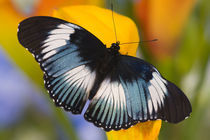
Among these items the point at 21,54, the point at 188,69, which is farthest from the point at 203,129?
the point at 21,54

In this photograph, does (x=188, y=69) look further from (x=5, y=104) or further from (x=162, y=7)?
(x=5, y=104)

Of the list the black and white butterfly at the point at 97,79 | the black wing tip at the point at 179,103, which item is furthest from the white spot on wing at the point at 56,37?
the black wing tip at the point at 179,103

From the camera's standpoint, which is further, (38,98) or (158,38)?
(38,98)

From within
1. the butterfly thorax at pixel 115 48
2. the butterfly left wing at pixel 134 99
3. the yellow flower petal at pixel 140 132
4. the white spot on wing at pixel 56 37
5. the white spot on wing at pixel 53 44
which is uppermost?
the white spot on wing at pixel 56 37

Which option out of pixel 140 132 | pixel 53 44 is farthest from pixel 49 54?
pixel 140 132

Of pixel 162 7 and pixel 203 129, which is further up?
Result: pixel 162 7

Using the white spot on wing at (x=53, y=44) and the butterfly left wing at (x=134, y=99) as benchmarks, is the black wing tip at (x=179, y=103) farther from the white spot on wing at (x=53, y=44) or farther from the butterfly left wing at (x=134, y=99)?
the white spot on wing at (x=53, y=44)

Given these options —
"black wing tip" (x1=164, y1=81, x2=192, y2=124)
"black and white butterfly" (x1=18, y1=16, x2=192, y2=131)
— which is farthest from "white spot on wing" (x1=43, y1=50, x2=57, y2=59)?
"black wing tip" (x1=164, y1=81, x2=192, y2=124)

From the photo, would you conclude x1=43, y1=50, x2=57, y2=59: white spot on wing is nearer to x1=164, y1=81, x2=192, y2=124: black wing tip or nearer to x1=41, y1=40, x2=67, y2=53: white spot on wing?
x1=41, y1=40, x2=67, y2=53: white spot on wing
